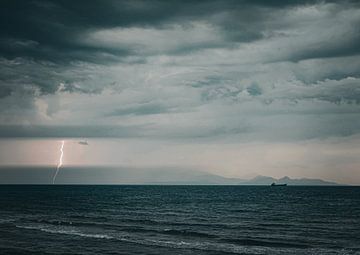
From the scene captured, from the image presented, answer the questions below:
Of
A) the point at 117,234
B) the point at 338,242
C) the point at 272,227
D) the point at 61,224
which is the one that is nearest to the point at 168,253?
the point at 117,234

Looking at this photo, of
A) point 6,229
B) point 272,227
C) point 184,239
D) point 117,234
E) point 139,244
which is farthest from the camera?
point 272,227

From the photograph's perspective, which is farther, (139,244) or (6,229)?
(6,229)

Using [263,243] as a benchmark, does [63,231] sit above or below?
below

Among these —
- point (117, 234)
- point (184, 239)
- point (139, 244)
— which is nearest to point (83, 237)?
point (117, 234)

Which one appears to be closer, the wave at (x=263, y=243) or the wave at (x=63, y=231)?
the wave at (x=263, y=243)

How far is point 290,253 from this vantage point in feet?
139

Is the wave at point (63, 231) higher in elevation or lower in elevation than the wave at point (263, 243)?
lower

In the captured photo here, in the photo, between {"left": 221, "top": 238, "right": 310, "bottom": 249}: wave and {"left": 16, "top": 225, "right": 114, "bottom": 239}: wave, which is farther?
{"left": 16, "top": 225, "right": 114, "bottom": 239}: wave

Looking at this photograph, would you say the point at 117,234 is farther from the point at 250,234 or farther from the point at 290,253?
the point at 290,253

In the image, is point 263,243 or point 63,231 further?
point 63,231

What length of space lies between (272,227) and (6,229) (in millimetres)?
40533

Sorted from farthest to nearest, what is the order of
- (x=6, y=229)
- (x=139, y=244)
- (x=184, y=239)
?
1. (x=6, y=229)
2. (x=184, y=239)
3. (x=139, y=244)

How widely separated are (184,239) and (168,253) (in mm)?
10024

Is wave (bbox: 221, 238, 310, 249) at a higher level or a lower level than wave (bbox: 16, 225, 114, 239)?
higher
